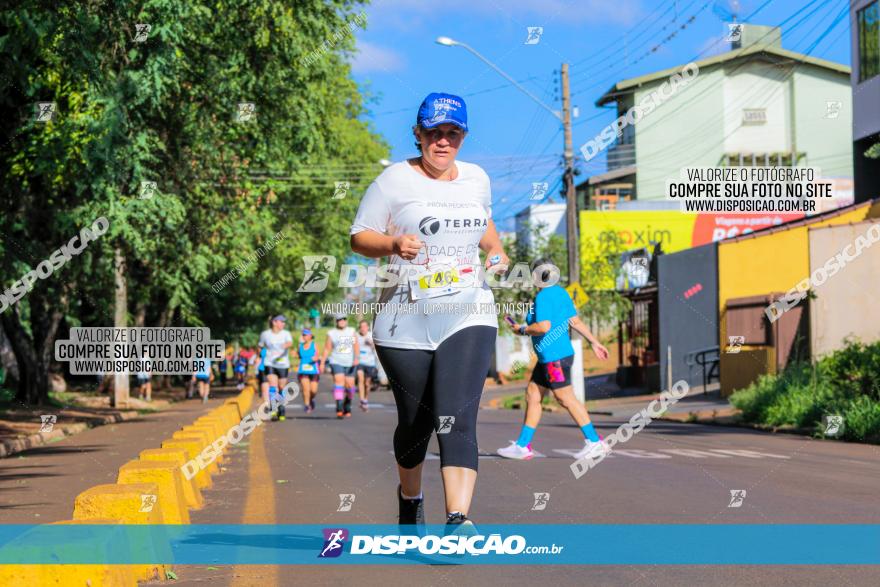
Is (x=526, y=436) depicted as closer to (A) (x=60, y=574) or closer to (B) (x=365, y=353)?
(A) (x=60, y=574)

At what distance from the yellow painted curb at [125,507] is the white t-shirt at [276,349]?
52.0 feet

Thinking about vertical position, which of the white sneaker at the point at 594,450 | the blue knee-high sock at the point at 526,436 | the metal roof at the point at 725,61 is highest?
the metal roof at the point at 725,61

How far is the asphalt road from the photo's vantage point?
566 centimetres

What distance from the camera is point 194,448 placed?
949cm

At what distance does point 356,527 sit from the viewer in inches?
286

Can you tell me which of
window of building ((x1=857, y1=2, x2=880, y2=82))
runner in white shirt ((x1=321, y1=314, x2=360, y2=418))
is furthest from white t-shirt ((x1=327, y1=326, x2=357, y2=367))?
window of building ((x1=857, y1=2, x2=880, y2=82))

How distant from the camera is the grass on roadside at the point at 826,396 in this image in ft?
49.1

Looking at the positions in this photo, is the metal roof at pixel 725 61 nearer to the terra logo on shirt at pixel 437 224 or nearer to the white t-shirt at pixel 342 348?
the white t-shirt at pixel 342 348

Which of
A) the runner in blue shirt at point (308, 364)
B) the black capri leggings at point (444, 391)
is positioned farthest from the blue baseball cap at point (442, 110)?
the runner in blue shirt at point (308, 364)

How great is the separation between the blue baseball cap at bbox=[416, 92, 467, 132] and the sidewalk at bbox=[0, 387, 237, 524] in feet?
13.7

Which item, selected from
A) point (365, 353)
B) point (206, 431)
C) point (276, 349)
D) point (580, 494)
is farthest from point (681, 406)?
point (580, 494)

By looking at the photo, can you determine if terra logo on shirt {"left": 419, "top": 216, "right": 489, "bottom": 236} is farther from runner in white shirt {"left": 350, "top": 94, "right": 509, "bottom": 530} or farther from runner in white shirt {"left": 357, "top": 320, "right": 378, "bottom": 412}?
runner in white shirt {"left": 357, "top": 320, "right": 378, "bottom": 412}

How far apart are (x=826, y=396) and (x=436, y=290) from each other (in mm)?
12451

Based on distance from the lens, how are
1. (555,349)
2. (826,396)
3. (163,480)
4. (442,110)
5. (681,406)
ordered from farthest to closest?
(681,406)
(826,396)
(555,349)
(163,480)
(442,110)
